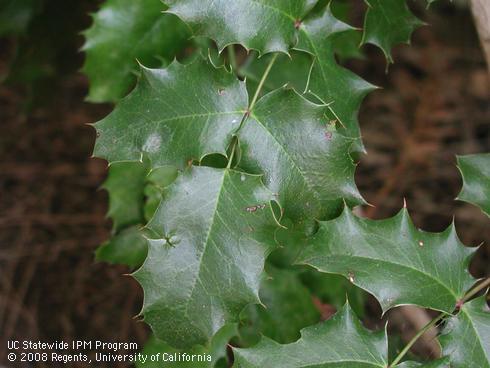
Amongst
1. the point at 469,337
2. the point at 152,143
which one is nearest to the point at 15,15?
the point at 152,143

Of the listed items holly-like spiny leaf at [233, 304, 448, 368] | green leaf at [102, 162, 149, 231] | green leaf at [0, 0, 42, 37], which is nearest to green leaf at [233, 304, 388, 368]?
holly-like spiny leaf at [233, 304, 448, 368]

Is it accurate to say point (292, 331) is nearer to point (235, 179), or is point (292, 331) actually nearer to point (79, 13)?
point (235, 179)

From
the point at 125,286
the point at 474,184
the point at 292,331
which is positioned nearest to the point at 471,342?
the point at 474,184

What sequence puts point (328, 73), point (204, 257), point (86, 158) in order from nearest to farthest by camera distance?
point (204, 257)
point (328, 73)
point (86, 158)

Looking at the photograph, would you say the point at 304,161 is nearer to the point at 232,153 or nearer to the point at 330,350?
the point at 232,153

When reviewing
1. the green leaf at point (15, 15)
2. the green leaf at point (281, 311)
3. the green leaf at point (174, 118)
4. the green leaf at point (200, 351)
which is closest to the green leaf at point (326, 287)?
the green leaf at point (281, 311)

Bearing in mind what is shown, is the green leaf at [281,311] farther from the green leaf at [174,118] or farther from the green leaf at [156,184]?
the green leaf at [174,118]
